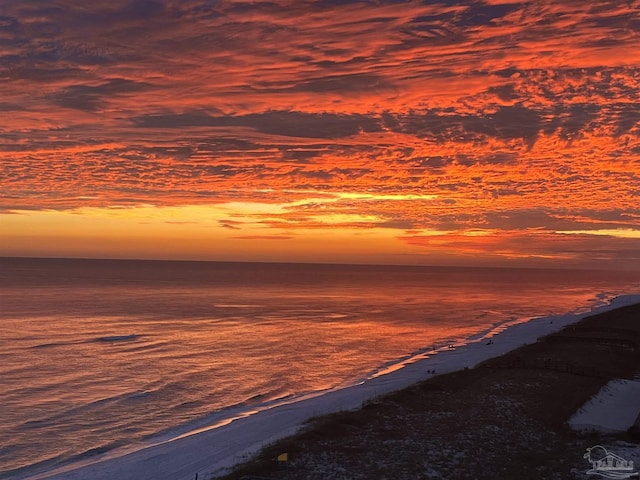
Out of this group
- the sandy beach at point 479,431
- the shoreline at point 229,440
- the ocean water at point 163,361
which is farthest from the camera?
the ocean water at point 163,361

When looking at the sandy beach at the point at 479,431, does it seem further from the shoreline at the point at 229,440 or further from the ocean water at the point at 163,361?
the ocean water at the point at 163,361

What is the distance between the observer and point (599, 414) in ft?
103

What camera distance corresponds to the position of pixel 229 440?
28.2m

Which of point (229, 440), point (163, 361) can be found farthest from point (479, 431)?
point (163, 361)

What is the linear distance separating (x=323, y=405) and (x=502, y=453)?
1261cm

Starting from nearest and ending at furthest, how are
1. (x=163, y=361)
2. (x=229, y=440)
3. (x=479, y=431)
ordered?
(x=229, y=440)
(x=479, y=431)
(x=163, y=361)

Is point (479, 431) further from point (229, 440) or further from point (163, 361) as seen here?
point (163, 361)

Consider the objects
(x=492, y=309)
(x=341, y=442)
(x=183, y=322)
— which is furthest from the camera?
(x=492, y=309)

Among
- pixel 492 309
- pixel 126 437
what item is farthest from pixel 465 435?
pixel 492 309

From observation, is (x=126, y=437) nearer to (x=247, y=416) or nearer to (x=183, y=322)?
(x=247, y=416)

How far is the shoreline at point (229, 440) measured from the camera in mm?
23906

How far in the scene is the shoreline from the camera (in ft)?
78.4

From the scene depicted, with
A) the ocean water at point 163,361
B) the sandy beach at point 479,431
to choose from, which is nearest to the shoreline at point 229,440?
the sandy beach at point 479,431

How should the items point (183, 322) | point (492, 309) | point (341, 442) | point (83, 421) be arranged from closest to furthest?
point (341, 442)
point (83, 421)
point (183, 322)
point (492, 309)
